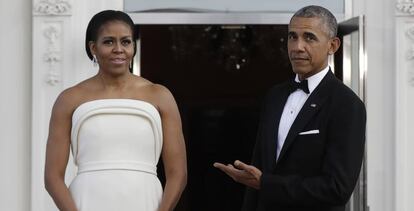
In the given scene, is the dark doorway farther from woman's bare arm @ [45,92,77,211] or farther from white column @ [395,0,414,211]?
woman's bare arm @ [45,92,77,211]

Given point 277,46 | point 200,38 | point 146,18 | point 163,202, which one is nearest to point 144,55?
point 200,38

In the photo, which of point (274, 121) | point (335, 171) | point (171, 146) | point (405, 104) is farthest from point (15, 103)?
point (335, 171)

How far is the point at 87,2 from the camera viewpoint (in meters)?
6.97

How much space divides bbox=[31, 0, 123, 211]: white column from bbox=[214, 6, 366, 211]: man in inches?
121

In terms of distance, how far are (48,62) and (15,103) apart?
0.37 meters

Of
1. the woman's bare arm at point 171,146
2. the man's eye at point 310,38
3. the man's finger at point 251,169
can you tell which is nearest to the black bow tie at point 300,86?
the man's eye at point 310,38

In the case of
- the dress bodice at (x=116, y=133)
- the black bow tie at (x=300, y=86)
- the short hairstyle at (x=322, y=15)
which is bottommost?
the dress bodice at (x=116, y=133)

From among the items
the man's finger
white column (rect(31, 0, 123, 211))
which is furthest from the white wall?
the man's finger

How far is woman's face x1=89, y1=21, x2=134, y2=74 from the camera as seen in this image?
4.14 metres

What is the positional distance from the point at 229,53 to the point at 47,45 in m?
5.12

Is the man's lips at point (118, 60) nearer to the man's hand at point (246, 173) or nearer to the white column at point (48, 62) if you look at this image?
the man's hand at point (246, 173)

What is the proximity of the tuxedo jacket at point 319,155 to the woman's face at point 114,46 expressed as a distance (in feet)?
2.15

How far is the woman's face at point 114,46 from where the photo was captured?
4.14 meters

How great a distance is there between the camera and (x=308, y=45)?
3.91 m
